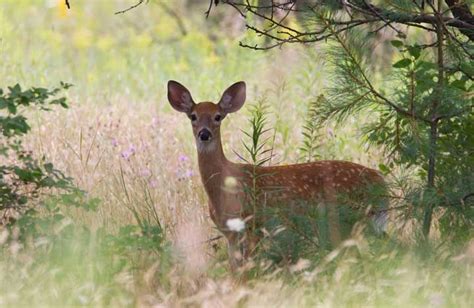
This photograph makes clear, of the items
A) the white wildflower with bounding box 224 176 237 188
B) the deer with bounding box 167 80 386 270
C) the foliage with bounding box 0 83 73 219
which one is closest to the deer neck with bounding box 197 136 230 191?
the deer with bounding box 167 80 386 270

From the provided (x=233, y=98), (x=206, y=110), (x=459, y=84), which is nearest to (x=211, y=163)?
(x=206, y=110)

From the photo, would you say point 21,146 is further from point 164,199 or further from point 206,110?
point 164,199

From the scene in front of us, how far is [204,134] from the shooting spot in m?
6.49

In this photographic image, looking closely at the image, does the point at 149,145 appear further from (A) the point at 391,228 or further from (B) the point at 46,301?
(B) the point at 46,301

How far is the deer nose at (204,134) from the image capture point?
255 inches

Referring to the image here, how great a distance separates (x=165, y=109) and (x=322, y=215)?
4.73 meters

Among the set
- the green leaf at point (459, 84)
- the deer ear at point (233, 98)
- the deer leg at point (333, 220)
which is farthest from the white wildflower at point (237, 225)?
the deer ear at point (233, 98)

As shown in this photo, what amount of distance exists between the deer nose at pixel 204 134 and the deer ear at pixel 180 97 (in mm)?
322

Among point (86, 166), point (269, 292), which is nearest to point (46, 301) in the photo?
point (269, 292)

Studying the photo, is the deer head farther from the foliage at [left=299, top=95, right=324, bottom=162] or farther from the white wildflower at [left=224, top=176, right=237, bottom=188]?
the foliage at [left=299, top=95, right=324, bottom=162]

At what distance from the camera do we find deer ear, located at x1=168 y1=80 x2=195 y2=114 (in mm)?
6816

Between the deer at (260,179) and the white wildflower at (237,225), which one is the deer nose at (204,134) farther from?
the white wildflower at (237,225)

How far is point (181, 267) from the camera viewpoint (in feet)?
17.4

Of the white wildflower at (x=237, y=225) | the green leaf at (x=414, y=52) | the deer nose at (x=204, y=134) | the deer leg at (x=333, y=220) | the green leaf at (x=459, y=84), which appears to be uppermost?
the green leaf at (x=414, y=52)
